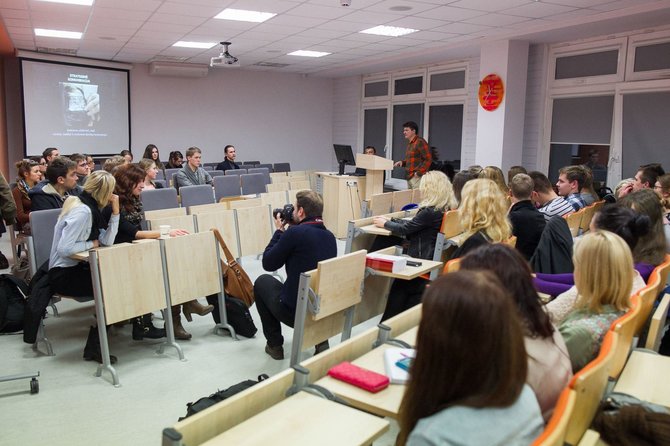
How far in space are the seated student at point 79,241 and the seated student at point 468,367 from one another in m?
3.03

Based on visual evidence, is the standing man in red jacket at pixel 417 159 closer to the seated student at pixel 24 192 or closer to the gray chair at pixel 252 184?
the gray chair at pixel 252 184

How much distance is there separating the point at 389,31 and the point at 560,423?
7.27m

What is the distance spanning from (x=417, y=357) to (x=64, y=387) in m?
2.85

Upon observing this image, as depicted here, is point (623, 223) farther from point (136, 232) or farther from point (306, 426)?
point (136, 232)

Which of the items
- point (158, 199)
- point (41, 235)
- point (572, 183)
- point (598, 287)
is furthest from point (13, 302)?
point (572, 183)

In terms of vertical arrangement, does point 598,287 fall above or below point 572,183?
below

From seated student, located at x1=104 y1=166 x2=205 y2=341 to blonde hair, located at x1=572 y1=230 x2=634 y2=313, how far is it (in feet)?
9.40

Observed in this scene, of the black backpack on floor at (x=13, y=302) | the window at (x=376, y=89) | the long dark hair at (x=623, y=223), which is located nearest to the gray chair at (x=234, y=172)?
the window at (x=376, y=89)

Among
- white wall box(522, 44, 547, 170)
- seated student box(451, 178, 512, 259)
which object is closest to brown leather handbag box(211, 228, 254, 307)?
seated student box(451, 178, 512, 259)

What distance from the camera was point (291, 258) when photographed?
3.45m

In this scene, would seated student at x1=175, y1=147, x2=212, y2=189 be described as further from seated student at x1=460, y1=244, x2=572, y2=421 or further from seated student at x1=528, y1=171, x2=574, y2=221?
seated student at x1=460, y1=244, x2=572, y2=421

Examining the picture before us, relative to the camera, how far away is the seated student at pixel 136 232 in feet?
13.1

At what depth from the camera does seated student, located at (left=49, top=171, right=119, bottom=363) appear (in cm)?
354

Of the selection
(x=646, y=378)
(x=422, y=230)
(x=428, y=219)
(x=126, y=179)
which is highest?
(x=126, y=179)
